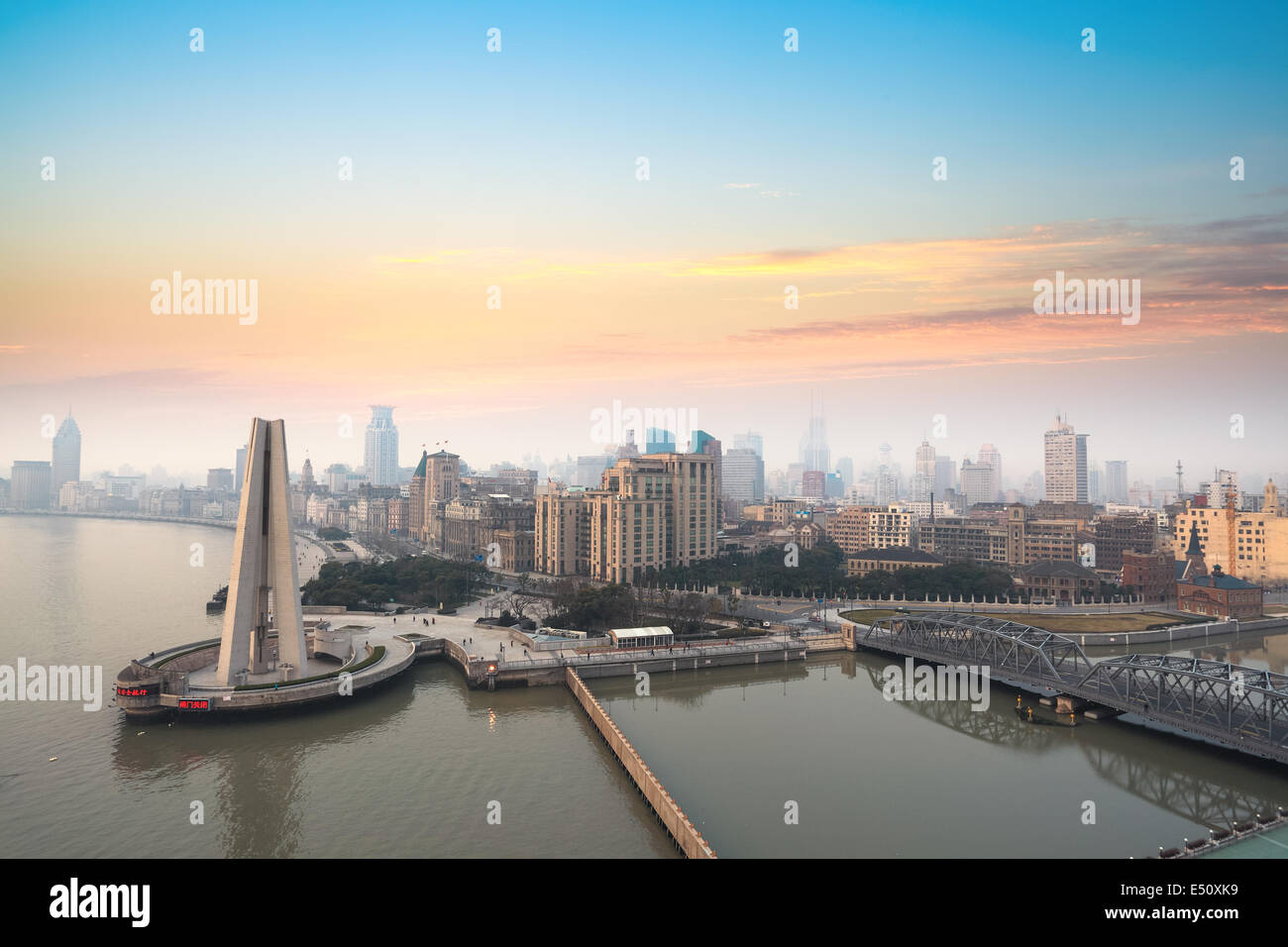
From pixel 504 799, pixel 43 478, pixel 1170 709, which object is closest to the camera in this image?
pixel 504 799

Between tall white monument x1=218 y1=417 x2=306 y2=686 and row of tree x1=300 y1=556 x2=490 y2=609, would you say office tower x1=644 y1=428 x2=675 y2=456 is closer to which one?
row of tree x1=300 y1=556 x2=490 y2=609

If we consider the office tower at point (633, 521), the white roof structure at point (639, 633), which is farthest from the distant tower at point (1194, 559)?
the white roof structure at point (639, 633)

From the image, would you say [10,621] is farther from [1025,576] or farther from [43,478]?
[43,478]

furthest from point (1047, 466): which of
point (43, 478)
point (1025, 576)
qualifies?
point (43, 478)

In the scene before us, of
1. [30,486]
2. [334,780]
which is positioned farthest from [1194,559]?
[30,486]

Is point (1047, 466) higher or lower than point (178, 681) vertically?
higher

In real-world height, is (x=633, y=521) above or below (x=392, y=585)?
above

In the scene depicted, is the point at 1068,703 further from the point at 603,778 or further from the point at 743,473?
the point at 743,473
